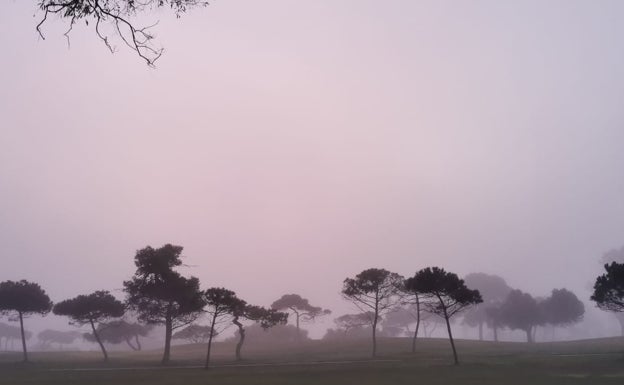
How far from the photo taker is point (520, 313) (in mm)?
122562

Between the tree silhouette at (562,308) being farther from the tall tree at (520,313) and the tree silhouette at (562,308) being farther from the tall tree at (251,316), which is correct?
the tall tree at (251,316)

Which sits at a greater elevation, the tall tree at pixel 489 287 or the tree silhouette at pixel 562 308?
the tall tree at pixel 489 287

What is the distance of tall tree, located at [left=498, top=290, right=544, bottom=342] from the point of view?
122812 mm

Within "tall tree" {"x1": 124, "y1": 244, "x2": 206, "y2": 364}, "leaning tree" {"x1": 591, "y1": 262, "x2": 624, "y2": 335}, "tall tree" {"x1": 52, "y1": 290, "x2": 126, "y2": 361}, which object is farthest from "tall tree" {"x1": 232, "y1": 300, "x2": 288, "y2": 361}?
"leaning tree" {"x1": 591, "y1": 262, "x2": 624, "y2": 335}

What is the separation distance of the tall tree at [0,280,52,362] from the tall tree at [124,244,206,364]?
1705 centimetres

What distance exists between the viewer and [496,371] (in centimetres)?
4138

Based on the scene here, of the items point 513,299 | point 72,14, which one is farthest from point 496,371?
point 513,299

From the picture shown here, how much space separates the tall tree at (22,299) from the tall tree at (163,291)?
55.9 ft

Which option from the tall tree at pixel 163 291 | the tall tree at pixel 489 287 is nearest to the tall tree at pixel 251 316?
the tall tree at pixel 163 291

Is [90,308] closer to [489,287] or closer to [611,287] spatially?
[611,287]

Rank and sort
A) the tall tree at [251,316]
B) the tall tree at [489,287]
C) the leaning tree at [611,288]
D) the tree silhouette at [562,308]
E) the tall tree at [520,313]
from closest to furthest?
the leaning tree at [611,288]
the tall tree at [251,316]
the tall tree at [520,313]
the tree silhouette at [562,308]
the tall tree at [489,287]

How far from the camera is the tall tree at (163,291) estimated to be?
7375 cm

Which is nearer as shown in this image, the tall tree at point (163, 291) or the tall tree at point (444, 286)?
the tall tree at point (444, 286)

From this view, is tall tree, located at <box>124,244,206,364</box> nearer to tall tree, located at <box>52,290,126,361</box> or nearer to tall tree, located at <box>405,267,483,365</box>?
tall tree, located at <box>52,290,126,361</box>
